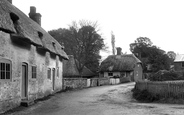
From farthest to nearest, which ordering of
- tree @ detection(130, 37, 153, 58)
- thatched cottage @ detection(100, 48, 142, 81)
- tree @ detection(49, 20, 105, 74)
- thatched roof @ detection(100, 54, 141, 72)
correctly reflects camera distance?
tree @ detection(130, 37, 153, 58)
thatched roof @ detection(100, 54, 141, 72)
thatched cottage @ detection(100, 48, 142, 81)
tree @ detection(49, 20, 105, 74)

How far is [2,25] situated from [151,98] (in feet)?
39.3

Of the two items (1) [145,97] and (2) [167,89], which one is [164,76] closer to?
(1) [145,97]

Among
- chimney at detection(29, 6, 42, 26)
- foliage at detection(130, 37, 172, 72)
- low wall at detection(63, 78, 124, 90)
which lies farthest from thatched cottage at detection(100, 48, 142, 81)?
chimney at detection(29, 6, 42, 26)

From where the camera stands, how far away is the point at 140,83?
68.1 ft

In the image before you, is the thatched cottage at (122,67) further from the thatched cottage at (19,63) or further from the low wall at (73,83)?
the thatched cottage at (19,63)

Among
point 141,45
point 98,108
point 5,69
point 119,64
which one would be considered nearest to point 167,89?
point 98,108

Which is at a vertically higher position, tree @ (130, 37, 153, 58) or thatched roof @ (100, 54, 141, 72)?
tree @ (130, 37, 153, 58)

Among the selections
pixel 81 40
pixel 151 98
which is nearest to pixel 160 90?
pixel 151 98

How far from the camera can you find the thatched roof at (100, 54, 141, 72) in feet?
166

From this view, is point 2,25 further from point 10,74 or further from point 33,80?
point 33,80

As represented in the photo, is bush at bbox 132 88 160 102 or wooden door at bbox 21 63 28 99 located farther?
bush at bbox 132 88 160 102

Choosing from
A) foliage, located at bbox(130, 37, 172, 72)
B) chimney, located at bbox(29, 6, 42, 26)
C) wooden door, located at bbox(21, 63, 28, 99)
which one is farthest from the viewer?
foliage, located at bbox(130, 37, 172, 72)

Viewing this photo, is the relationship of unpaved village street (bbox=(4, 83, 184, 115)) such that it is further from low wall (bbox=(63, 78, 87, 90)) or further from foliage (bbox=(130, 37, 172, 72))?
foliage (bbox=(130, 37, 172, 72))

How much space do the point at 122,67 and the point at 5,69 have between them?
40753 mm
